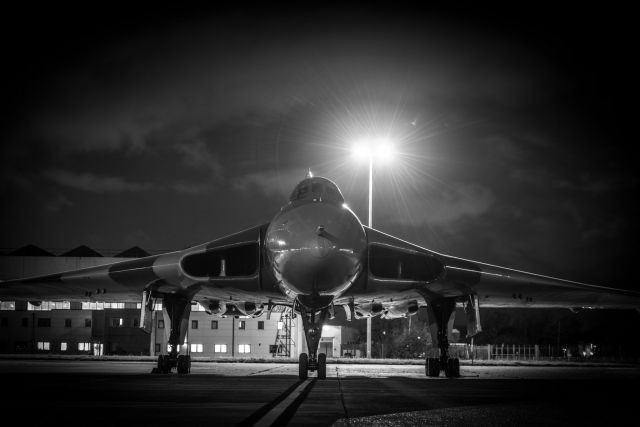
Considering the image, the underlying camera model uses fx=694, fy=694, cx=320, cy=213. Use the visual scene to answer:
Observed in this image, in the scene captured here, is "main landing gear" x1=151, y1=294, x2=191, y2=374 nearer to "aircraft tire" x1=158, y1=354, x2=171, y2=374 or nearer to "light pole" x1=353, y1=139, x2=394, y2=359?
"aircraft tire" x1=158, y1=354, x2=171, y2=374

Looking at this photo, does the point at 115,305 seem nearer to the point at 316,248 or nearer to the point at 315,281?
the point at 315,281

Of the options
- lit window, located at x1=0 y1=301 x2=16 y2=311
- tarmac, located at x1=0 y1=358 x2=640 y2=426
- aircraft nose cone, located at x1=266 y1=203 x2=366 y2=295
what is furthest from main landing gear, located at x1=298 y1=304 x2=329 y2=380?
lit window, located at x1=0 y1=301 x2=16 y2=311

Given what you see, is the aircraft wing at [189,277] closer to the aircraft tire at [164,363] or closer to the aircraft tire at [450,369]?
the aircraft tire at [164,363]

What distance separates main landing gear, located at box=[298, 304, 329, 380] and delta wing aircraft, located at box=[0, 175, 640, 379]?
23 millimetres

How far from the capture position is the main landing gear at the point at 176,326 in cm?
1661

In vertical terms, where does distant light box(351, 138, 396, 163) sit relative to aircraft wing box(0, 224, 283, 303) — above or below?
above

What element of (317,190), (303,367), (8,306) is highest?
(317,190)

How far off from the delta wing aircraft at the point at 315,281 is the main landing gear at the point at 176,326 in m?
0.03

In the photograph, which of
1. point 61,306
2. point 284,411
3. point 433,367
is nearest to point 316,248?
point 284,411

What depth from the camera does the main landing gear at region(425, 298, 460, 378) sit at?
15.9 m

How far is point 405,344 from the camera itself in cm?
5700

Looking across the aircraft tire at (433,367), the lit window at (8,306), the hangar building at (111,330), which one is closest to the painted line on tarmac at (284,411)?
the aircraft tire at (433,367)

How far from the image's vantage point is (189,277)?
52.3 feet

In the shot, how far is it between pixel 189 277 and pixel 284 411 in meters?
9.19
